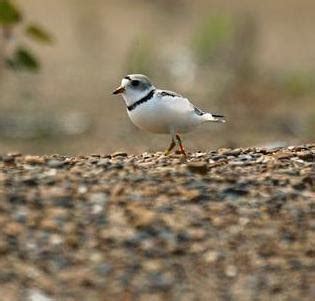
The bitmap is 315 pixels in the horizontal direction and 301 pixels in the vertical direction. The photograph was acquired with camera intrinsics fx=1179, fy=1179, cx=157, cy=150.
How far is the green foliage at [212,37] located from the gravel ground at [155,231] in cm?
963

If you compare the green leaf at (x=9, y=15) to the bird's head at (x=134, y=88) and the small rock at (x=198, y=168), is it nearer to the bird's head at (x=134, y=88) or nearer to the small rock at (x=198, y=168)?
the bird's head at (x=134, y=88)

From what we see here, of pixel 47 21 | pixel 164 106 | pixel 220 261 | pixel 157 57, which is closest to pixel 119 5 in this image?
pixel 47 21

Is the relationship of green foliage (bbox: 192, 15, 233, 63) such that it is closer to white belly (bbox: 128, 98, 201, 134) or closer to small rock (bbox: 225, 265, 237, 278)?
white belly (bbox: 128, 98, 201, 134)

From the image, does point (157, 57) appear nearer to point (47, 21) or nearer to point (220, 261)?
point (47, 21)

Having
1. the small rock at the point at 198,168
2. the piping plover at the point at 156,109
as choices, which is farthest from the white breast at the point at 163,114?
the small rock at the point at 198,168

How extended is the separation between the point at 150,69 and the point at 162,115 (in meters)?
9.31

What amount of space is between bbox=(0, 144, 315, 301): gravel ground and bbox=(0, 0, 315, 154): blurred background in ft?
9.83

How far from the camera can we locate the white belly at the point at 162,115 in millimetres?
6508

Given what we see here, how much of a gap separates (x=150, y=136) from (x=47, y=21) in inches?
342

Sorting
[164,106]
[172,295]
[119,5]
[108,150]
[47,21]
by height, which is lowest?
[172,295]

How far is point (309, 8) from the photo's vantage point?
2305 cm

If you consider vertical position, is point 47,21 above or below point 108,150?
above

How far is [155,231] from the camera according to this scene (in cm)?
522

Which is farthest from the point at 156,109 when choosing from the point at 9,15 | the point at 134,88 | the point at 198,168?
the point at 9,15
